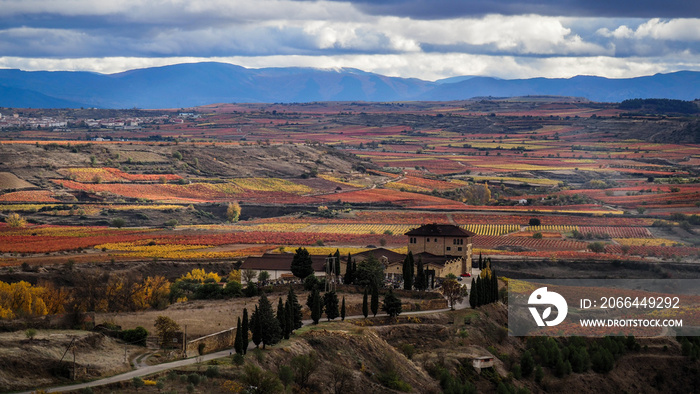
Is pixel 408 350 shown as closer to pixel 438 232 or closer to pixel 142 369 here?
pixel 142 369

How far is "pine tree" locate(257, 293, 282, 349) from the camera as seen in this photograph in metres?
38.5

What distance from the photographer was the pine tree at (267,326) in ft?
126

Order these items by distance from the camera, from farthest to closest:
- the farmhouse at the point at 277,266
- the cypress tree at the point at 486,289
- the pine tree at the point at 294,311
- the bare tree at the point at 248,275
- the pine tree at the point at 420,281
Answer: the farmhouse at the point at 277,266 < the bare tree at the point at 248,275 < the pine tree at the point at 420,281 < the cypress tree at the point at 486,289 < the pine tree at the point at 294,311

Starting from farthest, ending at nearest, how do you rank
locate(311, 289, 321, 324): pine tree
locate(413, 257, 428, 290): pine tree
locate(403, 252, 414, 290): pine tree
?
locate(413, 257, 428, 290): pine tree < locate(403, 252, 414, 290): pine tree < locate(311, 289, 321, 324): pine tree

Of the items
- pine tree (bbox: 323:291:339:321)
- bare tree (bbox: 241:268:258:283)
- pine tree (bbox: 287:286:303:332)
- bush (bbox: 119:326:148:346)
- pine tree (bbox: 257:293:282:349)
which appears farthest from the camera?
bare tree (bbox: 241:268:258:283)

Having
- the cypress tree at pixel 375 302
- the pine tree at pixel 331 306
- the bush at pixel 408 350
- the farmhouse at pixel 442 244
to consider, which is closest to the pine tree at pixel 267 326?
the pine tree at pixel 331 306

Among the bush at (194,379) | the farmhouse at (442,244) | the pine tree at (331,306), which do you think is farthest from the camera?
the farmhouse at (442,244)

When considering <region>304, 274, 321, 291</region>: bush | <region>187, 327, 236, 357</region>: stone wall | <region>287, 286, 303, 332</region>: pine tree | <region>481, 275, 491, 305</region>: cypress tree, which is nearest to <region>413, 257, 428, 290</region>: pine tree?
<region>481, 275, 491, 305</region>: cypress tree

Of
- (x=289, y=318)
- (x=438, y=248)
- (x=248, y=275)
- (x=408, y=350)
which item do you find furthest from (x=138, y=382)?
(x=438, y=248)

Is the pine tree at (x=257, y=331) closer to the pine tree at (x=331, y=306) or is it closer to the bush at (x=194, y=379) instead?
the bush at (x=194, y=379)

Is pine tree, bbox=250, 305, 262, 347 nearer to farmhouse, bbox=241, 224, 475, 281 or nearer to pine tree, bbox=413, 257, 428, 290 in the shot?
pine tree, bbox=413, 257, 428, 290

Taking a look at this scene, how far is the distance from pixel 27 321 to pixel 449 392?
61.4 feet

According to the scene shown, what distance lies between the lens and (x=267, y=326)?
3866 centimetres

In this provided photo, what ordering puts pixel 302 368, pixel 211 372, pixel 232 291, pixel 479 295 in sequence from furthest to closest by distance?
pixel 479 295 < pixel 232 291 < pixel 302 368 < pixel 211 372
